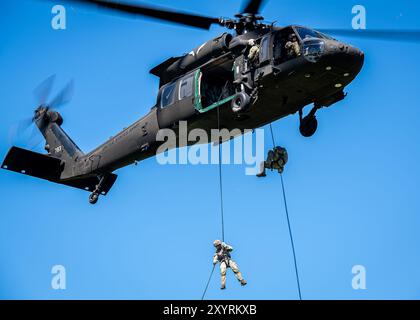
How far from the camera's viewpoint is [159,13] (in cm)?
1942

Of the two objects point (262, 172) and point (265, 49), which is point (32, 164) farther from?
point (265, 49)

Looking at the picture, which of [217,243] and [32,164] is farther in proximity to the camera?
[32,164]

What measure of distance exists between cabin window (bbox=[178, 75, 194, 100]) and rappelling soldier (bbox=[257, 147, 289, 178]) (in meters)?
2.66

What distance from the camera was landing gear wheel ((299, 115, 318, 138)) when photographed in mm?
20406

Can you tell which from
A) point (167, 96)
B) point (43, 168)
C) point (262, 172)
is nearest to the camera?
point (262, 172)

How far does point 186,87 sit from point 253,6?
289 cm

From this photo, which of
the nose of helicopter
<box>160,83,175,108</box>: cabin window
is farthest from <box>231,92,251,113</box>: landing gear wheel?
<box>160,83,175,108</box>: cabin window

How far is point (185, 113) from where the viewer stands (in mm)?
21094

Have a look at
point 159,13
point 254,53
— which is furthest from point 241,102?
point 159,13

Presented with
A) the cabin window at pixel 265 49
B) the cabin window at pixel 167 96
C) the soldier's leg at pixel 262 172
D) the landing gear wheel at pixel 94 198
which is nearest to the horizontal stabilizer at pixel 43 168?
the landing gear wheel at pixel 94 198
